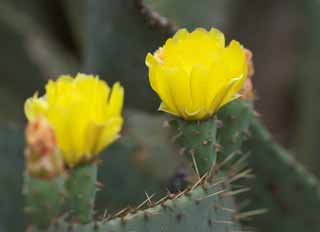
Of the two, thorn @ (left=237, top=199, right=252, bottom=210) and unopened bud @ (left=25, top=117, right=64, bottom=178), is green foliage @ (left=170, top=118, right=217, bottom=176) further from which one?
thorn @ (left=237, top=199, right=252, bottom=210)

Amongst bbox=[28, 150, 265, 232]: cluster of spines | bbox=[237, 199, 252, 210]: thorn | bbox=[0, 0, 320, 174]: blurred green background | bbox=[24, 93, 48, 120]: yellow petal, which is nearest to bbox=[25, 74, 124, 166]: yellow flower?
bbox=[24, 93, 48, 120]: yellow petal

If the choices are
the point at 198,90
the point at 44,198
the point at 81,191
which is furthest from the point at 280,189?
the point at 44,198

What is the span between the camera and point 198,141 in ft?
5.08

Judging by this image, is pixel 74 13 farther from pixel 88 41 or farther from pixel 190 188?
pixel 190 188

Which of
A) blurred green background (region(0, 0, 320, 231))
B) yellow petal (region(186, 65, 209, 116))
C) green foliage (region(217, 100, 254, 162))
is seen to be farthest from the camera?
blurred green background (region(0, 0, 320, 231))

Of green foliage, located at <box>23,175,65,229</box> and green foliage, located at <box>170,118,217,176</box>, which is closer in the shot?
green foliage, located at <box>23,175,65,229</box>

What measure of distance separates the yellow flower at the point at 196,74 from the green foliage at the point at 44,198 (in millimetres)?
291

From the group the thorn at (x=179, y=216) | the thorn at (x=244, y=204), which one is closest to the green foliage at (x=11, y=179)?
the thorn at (x=244, y=204)

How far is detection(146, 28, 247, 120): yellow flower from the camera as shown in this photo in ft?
4.69

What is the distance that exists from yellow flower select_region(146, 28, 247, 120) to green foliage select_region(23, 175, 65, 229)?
0.96 ft

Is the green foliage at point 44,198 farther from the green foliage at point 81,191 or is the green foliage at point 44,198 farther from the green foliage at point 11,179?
the green foliage at point 11,179

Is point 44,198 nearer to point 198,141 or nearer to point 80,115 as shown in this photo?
point 80,115

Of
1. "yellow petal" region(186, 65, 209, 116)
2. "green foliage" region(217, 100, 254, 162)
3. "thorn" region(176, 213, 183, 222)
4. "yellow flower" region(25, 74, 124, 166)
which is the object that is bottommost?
"thorn" region(176, 213, 183, 222)

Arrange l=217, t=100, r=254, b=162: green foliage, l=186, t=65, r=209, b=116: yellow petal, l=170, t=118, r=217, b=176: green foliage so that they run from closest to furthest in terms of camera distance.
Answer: l=186, t=65, r=209, b=116: yellow petal, l=170, t=118, r=217, b=176: green foliage, l=217, t=100, r=254, b=162: green foliage
